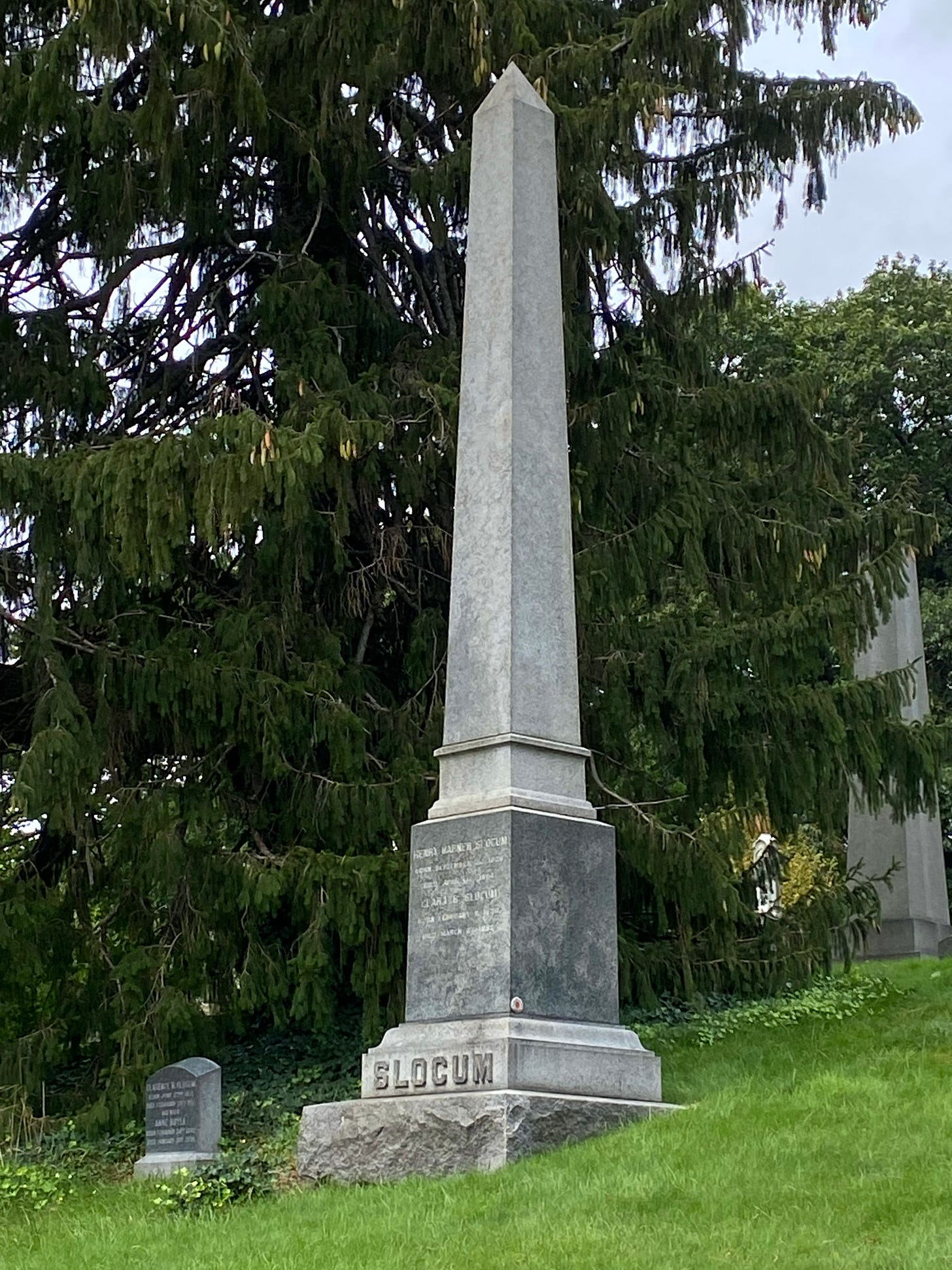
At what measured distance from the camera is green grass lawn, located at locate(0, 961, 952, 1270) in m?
5.76

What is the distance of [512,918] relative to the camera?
8625mm

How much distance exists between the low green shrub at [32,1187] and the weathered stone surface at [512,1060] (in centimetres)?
196

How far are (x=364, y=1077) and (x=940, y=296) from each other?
81.4 feet

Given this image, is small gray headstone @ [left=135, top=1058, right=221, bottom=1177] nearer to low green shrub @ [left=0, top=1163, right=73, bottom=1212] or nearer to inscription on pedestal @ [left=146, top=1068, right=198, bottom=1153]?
inscription on pedestal @ [left=146, top=1068, right=198, bottom=1153]

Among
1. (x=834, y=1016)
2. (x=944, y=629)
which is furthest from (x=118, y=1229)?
(x=944, y=629)

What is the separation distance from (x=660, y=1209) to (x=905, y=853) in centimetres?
1438

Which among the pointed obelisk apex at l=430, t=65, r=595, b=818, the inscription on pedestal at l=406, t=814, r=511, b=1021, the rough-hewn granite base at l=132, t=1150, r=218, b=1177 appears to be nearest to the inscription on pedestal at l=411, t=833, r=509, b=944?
the inscription on pedestal at l=406, t=814, r=511, b=1021

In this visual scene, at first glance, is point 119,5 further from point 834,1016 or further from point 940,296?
point 940,296

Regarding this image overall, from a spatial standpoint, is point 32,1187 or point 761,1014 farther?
point 761,1014

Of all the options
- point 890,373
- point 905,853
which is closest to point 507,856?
point 905,853

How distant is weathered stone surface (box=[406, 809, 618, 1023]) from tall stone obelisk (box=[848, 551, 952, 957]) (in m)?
10.6

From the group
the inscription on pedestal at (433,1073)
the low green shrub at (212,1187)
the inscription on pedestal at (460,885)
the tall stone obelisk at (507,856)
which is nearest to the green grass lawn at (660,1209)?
the low green shrub at (212,1187)

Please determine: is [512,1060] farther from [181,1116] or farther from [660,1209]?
[181,1116]

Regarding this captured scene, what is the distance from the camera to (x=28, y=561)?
12.4 meters
